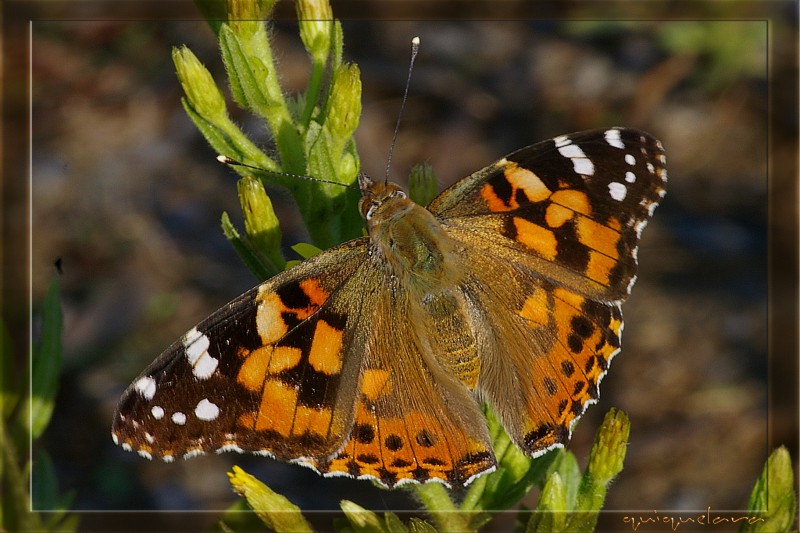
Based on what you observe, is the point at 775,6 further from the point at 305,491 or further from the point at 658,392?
the point at 305,491

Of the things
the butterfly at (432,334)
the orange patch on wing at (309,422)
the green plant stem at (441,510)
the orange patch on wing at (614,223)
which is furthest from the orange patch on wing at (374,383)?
the orange patch on wing at (614,223)

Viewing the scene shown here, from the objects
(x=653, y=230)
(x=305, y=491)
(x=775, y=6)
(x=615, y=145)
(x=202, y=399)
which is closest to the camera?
(x=202, y=399)

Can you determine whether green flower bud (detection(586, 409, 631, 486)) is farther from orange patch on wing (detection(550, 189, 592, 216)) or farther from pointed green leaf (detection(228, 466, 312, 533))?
pointed green leaf (detection(228, 466, 312, 533))

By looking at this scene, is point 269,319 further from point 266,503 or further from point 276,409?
point 266,503

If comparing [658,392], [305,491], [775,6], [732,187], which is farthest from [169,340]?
[775,6]

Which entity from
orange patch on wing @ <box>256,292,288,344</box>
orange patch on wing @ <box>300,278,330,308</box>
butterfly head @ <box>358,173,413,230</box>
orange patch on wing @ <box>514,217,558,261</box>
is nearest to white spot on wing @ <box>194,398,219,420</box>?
orange patch on wing @ <box>256,292,288,344</box>
